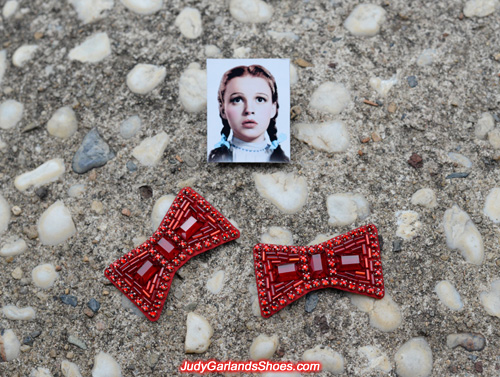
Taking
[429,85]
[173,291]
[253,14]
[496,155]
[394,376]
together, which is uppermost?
[253,14]

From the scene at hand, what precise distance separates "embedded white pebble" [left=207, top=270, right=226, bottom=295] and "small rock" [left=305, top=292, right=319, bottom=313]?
8.3 inches

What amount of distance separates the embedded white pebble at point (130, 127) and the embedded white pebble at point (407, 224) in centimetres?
72

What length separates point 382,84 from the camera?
47.8 inches

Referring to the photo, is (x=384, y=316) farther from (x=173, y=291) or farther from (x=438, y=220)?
(x=173, y=291)

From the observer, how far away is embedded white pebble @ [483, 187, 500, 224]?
1.12m

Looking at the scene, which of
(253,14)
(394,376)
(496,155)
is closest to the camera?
(394,376)

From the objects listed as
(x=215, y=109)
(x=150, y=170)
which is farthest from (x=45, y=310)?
(x=215, y=109)

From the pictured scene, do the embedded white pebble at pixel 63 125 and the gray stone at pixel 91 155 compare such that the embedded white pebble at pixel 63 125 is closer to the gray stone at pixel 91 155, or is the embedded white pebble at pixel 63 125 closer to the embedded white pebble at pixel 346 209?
the gray stone at pixel 91 155

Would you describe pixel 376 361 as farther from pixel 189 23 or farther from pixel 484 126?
pixel 189 23

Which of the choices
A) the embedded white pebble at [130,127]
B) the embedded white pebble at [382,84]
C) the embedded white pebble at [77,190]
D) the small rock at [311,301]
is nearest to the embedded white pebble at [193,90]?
the embedded white pebble at [130,127]

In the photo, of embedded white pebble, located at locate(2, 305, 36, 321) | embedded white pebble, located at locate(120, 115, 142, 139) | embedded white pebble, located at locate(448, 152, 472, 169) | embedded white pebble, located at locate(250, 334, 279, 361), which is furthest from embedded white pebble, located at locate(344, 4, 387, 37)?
embedded white pebble, located at locate(2, 305, 36, 321)

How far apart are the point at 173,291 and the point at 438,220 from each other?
0.68m

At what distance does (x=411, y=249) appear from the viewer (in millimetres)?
1112

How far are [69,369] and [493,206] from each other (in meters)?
1.11
